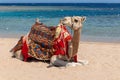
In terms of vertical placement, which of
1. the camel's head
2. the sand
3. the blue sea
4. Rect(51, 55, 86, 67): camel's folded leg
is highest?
the camel's head

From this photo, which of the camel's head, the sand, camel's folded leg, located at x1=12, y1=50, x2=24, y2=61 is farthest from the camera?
camel's folded leg, located at x1=12, y1=50, x2=24, y2=61

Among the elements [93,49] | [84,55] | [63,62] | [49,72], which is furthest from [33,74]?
[93,49]

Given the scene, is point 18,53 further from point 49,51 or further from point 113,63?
point 113,63

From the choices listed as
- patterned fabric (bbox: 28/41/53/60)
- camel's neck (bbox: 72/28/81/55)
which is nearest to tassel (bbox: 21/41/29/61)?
patterned fabric (bbox: 28/41/53/60)

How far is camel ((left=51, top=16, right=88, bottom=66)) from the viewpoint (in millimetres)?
7250

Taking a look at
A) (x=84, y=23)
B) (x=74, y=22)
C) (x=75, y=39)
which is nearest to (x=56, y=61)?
(x=75, y=39)

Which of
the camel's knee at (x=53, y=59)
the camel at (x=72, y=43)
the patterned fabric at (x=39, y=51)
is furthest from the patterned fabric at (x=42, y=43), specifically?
the camel at (x=72, y=43)

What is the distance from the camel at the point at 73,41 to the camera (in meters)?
7.25

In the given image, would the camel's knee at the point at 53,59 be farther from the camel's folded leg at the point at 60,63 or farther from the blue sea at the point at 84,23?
the blue sea at the point at 84,23

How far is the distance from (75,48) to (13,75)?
1.29 metres

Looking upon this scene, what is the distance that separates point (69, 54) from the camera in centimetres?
757

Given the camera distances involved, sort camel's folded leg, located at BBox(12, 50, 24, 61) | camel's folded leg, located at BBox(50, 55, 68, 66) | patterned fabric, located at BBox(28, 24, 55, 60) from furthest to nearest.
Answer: camel's folded leg, located at BBox(12, 50, 24, 61) < patterned fabric, located at BBox(28, 24, 55, 60) < camel's folded leg, located at BBox(50, 55, 68, 66)

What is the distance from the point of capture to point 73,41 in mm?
7383

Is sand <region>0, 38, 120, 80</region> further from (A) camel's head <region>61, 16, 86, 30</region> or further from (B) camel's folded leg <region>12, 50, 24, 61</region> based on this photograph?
(A) camel's head <region>61, 16, 86, 30</region>
